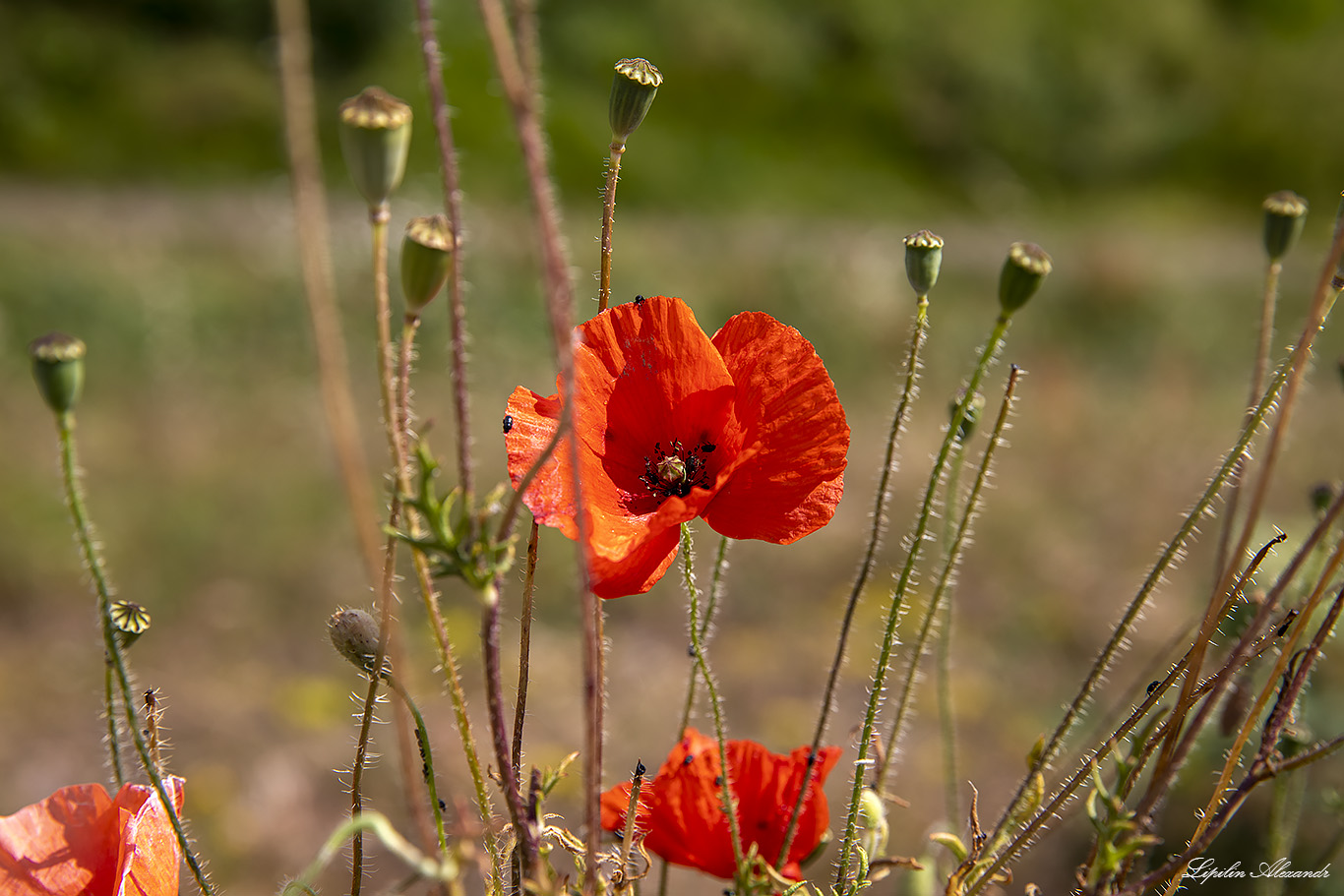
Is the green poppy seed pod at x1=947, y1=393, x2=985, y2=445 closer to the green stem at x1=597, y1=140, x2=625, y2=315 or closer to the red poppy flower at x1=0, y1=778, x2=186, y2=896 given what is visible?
the green stem at x1=597, y1=140, x2=625, y2=315

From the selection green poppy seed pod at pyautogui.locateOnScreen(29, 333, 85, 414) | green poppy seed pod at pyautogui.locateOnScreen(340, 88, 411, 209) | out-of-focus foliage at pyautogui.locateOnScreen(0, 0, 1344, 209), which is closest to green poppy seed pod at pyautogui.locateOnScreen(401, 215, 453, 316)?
green poppy seed pod at pyautogui.locateOnScreen(340, 88, 411, 209)

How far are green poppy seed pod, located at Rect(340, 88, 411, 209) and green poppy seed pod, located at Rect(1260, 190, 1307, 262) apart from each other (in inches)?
13.3

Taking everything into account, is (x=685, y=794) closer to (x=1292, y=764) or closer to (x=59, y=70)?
(x=1292, y=764)

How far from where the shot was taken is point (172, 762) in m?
2.07

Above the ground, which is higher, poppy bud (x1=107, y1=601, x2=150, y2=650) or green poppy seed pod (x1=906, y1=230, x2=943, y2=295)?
green poppy seed pod (x1=906, y1=230, x2=943, y2=295)

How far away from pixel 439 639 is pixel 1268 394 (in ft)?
0.85

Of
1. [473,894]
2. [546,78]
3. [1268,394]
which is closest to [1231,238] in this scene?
[546,78]

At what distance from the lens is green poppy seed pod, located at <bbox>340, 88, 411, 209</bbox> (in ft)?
0.80

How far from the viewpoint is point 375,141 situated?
0.24 meters

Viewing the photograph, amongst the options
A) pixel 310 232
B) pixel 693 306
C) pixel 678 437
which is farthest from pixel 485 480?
pixel 310 232

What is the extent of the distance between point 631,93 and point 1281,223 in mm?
266

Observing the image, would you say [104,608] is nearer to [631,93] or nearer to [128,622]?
[128,622]

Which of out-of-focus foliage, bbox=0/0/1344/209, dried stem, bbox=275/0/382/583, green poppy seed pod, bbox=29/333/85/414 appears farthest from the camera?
out-of-focus foliage, bbox=0/0/1344/209

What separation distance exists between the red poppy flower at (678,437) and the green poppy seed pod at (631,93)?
0.07 meters
